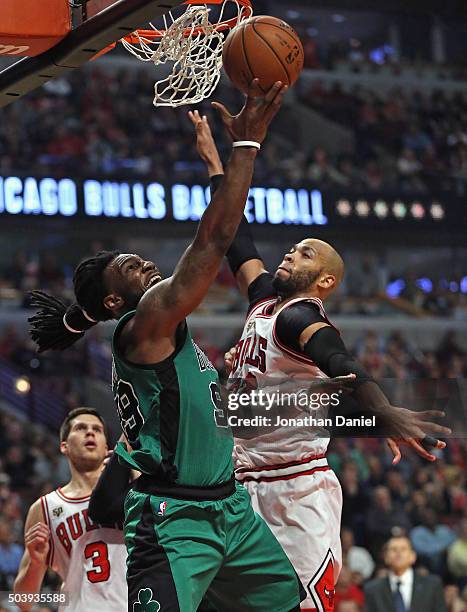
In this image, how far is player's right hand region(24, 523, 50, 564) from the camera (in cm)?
545

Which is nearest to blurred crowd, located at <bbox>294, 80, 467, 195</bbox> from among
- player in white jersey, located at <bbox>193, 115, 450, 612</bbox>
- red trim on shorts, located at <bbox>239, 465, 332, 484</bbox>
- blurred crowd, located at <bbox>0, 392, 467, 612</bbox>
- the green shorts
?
blurred crowd, located at <bbox>0, 392, 467, 612</bbox>

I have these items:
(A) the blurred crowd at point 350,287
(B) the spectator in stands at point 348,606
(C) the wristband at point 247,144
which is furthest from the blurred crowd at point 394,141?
(C) the wristband at point 247,144

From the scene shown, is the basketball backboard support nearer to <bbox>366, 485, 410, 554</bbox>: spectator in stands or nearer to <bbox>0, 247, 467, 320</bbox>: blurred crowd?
<bbox>366, 485, 410, 554</bbox>: spectator in stands

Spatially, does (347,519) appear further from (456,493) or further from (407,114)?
(407,114)

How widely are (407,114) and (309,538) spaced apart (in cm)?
1675

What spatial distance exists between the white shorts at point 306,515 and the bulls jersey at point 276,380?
5cm

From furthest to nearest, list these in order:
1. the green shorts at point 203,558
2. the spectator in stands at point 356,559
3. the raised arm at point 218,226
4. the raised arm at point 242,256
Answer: the spectator in stands at point 356,559, the raised arm at point 242,256, the green shorts at point 203,558, the raised arm at point 218,226

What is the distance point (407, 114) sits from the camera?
20562mm

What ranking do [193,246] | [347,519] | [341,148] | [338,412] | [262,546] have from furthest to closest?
[341,148] → [347,519] → [338,412] → [262,546] → [193,246]

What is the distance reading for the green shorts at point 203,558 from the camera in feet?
12.7

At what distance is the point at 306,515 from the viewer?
15.4ft

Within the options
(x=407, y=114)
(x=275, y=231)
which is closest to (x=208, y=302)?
(x=275, y=231)

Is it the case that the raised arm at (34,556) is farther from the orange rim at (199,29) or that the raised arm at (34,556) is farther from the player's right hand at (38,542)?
the orange rim at (199,29)

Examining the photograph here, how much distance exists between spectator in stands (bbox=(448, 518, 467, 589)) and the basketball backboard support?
8403 millimetres
